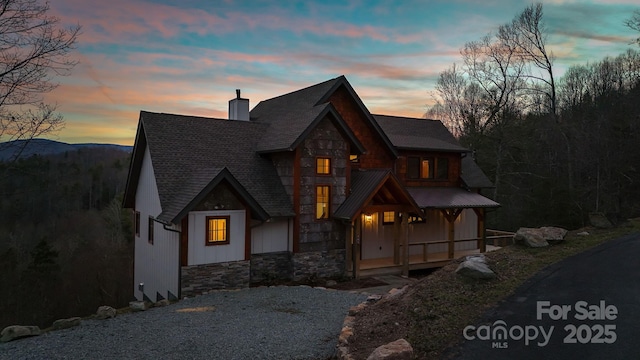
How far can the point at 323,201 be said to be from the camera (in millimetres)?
15945

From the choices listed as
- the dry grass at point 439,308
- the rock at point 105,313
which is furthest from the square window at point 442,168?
the rock at point 105,313

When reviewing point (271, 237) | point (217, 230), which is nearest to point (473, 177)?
point (271, 237)

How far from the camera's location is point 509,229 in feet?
93.2

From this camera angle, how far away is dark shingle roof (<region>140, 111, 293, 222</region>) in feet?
45.5

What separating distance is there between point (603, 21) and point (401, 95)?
1665 cm

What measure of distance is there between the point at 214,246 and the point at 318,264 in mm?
4253

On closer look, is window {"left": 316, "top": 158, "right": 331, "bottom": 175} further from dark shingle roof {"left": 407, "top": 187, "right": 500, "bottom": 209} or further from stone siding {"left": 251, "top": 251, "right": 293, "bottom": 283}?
dark shingle roof {"left": 407, "top": 187, "right": 500, "bottom": 209}

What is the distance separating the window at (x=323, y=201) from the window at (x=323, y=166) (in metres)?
0.56

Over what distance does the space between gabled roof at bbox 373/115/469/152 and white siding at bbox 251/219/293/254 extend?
7.20 meters

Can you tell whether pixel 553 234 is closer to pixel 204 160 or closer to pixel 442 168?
pixel 442 168

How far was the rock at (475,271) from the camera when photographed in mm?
9195

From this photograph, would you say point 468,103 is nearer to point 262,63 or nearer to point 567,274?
point 262,63

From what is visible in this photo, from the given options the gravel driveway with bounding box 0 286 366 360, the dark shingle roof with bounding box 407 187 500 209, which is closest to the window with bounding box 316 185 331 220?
the gravel driveway with bounding box 0 286 366 360

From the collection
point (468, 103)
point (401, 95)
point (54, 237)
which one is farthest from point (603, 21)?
point (54, 237)
